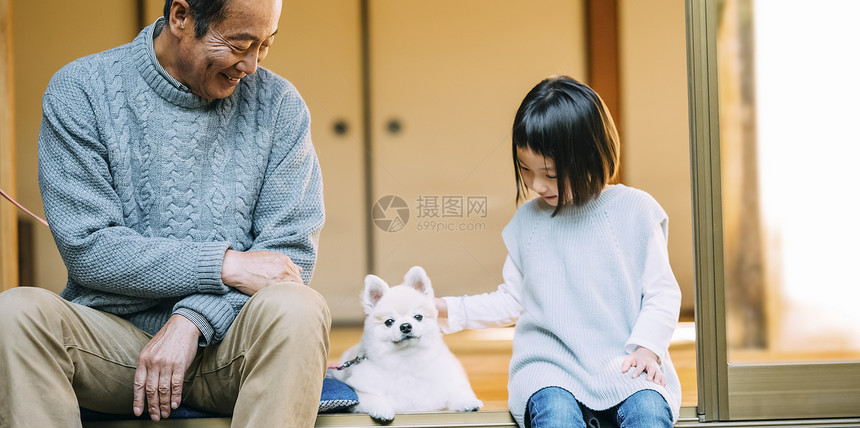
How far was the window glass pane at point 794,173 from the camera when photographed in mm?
1717

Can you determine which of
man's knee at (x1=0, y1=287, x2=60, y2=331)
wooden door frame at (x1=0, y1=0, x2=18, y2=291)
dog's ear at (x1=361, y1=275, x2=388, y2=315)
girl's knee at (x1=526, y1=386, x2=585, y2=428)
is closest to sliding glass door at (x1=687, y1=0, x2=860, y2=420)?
girl's knee at (x1=526, y1=386, x2=585, y2=428)

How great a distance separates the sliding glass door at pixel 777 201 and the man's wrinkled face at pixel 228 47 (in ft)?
3.11

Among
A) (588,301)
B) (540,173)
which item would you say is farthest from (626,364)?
(540,173)

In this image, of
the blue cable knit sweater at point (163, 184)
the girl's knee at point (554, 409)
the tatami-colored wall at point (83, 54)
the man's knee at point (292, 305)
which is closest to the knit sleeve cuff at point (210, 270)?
the blue cable knit sweater at point (163, 184)

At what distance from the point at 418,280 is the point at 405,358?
0.19m

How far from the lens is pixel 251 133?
61.2 inches

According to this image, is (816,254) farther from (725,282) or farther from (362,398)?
(362,398)

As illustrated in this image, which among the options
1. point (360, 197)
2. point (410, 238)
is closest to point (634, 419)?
point (410, 238)

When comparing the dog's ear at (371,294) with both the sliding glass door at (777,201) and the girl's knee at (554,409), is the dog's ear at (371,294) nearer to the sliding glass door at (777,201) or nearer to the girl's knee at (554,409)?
the girl's knee at (554,409)

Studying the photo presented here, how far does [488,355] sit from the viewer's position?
2533 millimetres

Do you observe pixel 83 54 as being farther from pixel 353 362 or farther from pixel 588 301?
pixel 588 301

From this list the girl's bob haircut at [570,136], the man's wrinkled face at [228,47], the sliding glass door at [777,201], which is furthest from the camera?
the sliding glass door at [777,201]

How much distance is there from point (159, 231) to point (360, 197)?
120 centimetres

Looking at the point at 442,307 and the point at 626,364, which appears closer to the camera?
the point at 626,364
